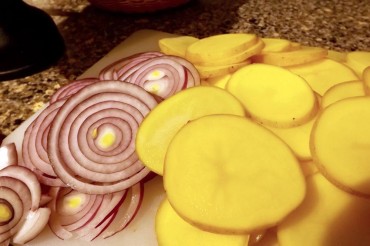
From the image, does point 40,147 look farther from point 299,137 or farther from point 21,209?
point 299,137

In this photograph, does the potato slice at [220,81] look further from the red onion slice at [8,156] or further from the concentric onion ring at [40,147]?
the red onion slice at [8,156]

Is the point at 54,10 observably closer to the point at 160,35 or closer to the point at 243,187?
the point at 160,35

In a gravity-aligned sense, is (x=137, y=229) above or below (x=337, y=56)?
below

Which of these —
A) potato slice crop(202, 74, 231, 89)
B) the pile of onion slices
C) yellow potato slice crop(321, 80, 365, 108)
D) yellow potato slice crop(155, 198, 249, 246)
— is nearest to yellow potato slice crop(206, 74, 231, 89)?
potato slice crop(202, 74, 231, 89)

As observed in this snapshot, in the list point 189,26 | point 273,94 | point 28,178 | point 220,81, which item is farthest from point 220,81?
point 189,26

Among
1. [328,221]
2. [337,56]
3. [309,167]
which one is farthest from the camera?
[337,56]

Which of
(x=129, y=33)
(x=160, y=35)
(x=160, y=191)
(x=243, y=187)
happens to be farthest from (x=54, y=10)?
(x=243, y=187)

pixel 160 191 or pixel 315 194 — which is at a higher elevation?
pixel 315 194
